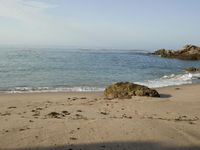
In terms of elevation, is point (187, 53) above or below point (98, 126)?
below

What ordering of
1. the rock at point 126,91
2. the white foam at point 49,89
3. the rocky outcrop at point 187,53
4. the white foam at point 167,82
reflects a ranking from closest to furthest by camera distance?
the rock at point 126,91, the white foam at point 49,89, the white foam at point 167,82, the rocky outcrop at point 187,53

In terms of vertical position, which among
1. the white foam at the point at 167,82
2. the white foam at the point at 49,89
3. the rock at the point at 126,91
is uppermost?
the rock at the point at 126,91

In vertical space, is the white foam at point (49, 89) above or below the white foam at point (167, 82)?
above

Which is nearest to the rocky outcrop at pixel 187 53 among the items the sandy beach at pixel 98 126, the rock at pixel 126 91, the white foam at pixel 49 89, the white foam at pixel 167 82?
the white foam at pixel 167 82

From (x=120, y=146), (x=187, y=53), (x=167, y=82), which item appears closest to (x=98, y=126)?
(x=120, y=146)

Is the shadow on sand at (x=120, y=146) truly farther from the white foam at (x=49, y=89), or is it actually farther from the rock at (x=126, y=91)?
the white foam at (x=49, y=89)

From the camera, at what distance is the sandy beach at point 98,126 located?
8398 millimetres

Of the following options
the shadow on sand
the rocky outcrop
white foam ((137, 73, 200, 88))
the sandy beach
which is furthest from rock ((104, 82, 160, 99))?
the rocky outcrop

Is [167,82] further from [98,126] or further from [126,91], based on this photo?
[98,126]

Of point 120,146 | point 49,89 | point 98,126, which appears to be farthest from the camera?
point 49,89

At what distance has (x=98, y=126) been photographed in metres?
9.84

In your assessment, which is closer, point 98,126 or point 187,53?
point 98,126

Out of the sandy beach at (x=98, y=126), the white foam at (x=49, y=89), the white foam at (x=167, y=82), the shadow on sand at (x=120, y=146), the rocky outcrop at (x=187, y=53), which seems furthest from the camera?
the rocky outcrop at (x=187, y=53)

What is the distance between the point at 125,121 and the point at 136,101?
4932 mm
